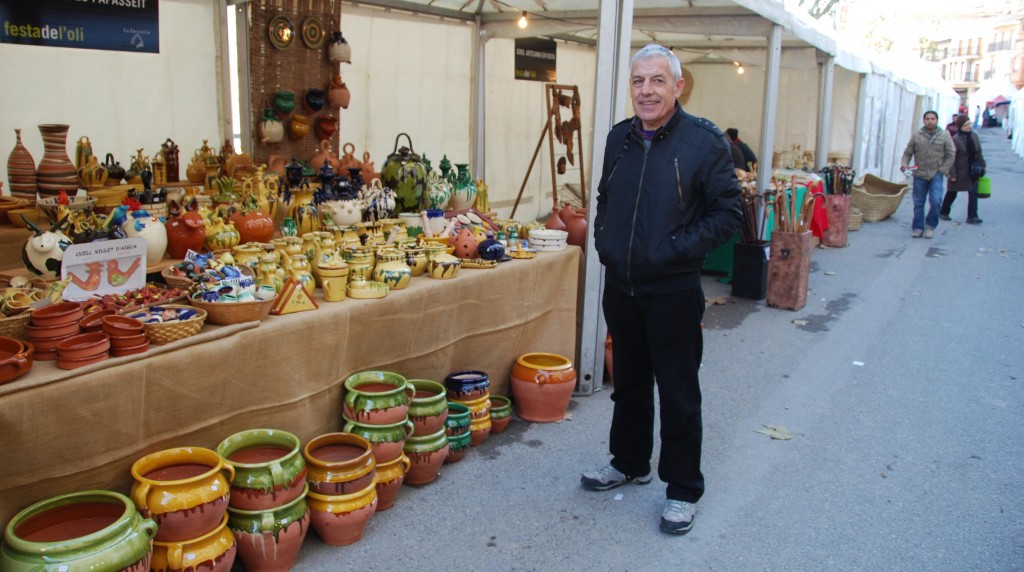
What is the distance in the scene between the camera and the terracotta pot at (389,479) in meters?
2.97

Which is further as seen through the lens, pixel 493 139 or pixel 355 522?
pixel 493 139

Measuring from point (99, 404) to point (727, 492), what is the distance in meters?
2.47

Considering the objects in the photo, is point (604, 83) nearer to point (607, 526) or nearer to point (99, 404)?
point (607, 526)

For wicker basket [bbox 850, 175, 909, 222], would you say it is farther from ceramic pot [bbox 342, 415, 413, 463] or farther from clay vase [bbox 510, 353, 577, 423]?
ceramic pot [bbox 342, 415, 413, 463]

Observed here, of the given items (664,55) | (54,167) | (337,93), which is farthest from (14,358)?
(337,93)

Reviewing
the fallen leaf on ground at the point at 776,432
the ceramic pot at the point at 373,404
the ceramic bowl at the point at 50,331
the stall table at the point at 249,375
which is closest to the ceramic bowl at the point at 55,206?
the ceramic bowl at the point at 50,331

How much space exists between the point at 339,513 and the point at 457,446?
2.85 feet

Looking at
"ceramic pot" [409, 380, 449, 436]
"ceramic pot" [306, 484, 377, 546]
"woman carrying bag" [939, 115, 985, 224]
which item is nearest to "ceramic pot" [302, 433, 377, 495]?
"ceramic pot" [306, 484, 377, 546]

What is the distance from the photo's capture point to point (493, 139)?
8.71m

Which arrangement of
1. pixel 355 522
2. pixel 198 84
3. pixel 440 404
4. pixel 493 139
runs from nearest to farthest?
pixel 355 522 → pixel 440 404 → pixel 198 84 → pixel 493 139

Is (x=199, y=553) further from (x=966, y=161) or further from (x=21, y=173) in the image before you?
(x=966, y=161)

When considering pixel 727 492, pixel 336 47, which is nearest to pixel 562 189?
pixel 336 47

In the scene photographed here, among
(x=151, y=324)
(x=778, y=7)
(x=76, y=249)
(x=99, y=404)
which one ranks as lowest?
(x=99, y=404)

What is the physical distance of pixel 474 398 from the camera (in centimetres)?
362
